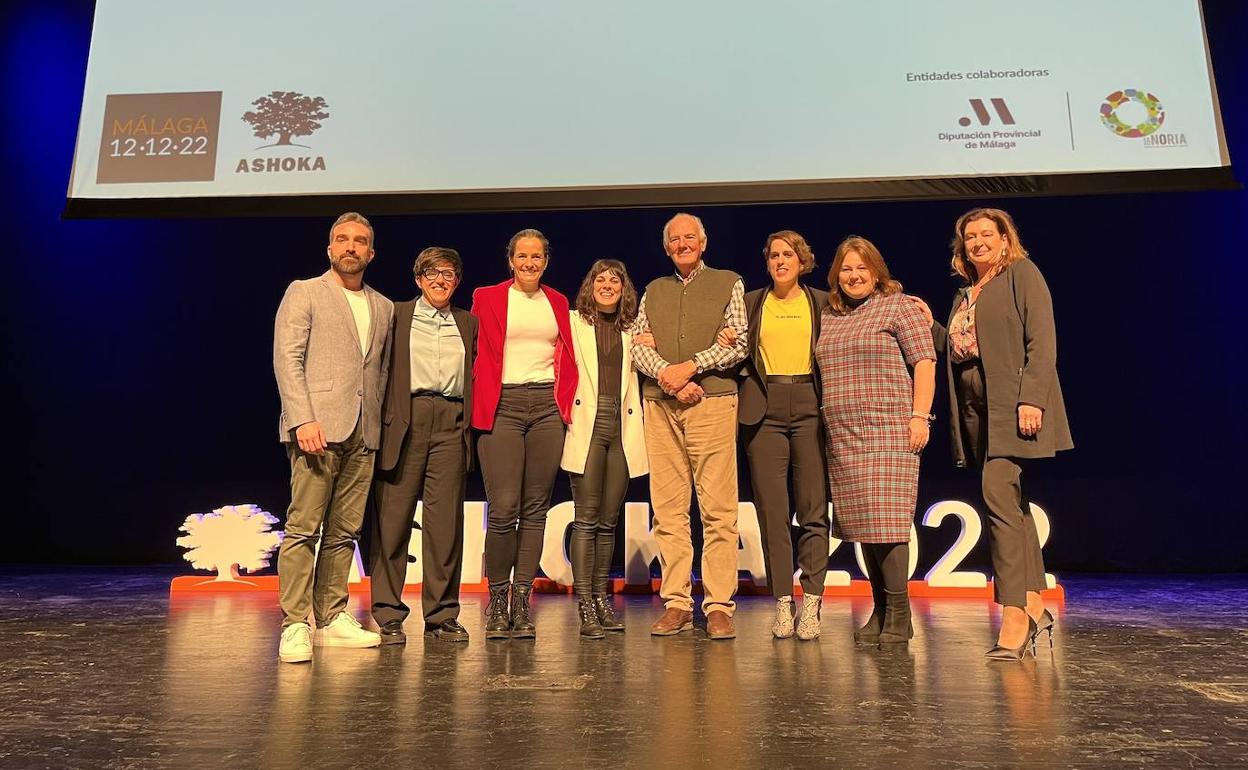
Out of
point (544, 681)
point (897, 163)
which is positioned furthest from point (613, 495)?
point (897, 163)

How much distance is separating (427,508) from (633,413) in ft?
2.28

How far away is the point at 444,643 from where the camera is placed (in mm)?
Answer: 2873

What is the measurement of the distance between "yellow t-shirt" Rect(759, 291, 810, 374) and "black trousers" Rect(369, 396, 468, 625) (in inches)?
37.9

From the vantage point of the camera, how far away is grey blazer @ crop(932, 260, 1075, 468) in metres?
2.67

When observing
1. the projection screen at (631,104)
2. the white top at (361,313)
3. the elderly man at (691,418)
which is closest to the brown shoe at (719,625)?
the elderly man at (691,418)

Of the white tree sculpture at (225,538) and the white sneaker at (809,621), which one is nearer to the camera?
the white sneaker at (809,621)

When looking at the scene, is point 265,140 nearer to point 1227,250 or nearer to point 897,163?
point 897,163

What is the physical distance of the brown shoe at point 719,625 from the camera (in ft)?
9.64

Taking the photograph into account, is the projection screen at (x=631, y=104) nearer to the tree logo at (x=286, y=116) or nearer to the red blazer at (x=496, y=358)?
the tree logo at (x=286, y=116)

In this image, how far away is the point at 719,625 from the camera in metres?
2.96

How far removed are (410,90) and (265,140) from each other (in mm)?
664

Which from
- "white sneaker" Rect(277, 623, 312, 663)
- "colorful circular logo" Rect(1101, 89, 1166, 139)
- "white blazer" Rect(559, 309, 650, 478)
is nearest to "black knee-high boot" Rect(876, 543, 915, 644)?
"white blazer" Rect(559, 309, 650, 478)

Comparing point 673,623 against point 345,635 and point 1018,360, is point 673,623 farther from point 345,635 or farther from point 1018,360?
point 1018,360

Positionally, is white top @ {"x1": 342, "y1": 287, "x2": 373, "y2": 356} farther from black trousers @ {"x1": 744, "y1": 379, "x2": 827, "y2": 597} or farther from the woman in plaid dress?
the woman in plaid dress
